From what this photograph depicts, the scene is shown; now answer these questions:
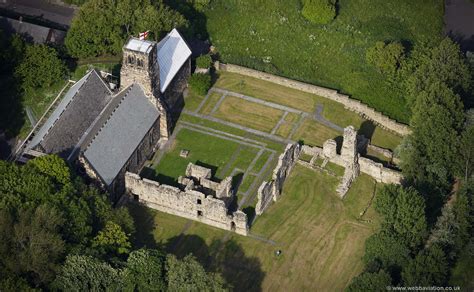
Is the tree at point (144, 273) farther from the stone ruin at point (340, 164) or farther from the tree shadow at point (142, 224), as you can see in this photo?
the stone ruin at point (340, 164)

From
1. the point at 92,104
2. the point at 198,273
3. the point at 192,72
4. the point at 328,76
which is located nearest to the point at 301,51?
the point at 328,76

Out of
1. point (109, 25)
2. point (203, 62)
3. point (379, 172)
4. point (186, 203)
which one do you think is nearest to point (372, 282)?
point (379, 172)

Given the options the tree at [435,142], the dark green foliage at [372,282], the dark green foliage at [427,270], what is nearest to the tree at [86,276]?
the dark green foliage at [372,282]

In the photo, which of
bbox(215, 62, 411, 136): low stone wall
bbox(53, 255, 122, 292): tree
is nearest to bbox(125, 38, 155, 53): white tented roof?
→ bbox(215, 62, 411, 136): low stone wall

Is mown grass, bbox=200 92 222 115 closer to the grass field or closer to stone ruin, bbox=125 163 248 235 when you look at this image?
stone ruin, bbox=125 163 248 235

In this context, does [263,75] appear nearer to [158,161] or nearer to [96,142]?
[158,161]

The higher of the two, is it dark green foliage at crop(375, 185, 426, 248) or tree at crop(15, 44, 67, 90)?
dark green foliage at crop(375, 185, 426, 248)
